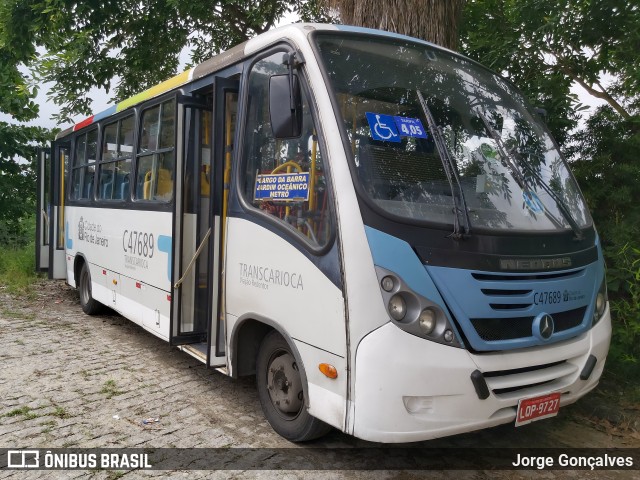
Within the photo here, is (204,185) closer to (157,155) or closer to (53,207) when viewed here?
(157,155)

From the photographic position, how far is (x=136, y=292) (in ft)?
20.2

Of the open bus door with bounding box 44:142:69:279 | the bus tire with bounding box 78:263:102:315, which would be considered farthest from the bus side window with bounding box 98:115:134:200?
the open bus door with bounding box 44:142:69:279

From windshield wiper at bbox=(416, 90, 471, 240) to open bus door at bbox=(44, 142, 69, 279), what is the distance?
715 cm

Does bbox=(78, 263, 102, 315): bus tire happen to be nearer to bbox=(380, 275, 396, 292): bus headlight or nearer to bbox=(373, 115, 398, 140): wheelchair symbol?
bbox=(373, 115, 398, 140): wheelchair symbol

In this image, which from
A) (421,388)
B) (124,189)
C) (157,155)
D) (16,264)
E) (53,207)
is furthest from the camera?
(16,264)

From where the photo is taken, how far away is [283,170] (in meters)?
3.93

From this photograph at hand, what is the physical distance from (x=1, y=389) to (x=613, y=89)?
6.93 m

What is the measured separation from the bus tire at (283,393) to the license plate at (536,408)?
1.19 metres

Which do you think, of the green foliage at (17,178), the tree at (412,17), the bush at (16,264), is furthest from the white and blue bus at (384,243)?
the green foliage at (17,178)

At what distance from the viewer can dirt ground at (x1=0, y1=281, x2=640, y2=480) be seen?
13.1 feet

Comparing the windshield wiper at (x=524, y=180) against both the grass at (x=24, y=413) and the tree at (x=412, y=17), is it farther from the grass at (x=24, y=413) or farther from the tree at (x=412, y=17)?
the grass at (x=24, y=413)

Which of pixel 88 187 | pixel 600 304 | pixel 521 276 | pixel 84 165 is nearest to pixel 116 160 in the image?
pixel 88 187

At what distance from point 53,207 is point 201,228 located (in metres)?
5.50

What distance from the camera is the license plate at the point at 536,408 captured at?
3.39 m
